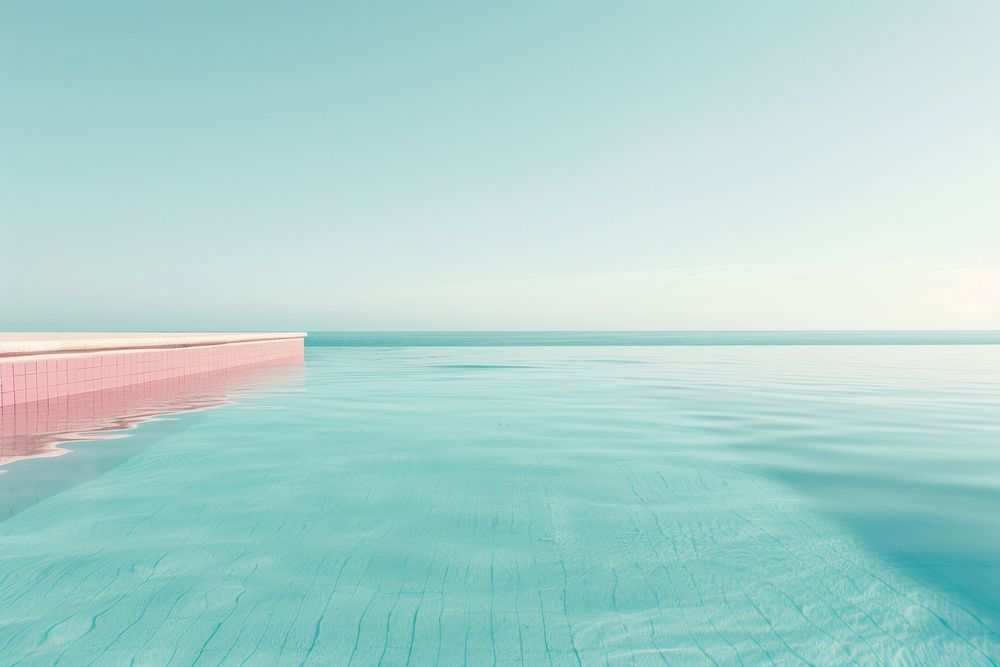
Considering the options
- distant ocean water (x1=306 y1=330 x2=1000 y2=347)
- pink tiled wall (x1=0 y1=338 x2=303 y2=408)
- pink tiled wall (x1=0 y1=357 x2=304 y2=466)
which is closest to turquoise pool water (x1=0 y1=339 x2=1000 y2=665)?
pink tiled wall (x1=0 y1=357 x2=304 y2=466)

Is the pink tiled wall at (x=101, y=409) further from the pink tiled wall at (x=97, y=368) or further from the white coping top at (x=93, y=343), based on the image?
the white coping top at (x=93, y=343)

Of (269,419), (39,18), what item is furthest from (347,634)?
(39,18)

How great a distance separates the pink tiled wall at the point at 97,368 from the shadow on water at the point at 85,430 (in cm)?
13

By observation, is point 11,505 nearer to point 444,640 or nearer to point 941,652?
point 444,640

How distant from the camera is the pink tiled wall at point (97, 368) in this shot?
6195 mm

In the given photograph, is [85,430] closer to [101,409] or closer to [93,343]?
[101,409]

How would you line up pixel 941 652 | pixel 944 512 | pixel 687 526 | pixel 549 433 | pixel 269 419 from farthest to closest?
pixel 269 419
pixel 549 433
pixel 944 512
pixel 687 526
pixel 941 652

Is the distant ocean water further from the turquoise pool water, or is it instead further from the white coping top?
the turquoise pool water

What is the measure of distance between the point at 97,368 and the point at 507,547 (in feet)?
25.5

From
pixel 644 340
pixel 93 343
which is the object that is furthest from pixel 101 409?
pixel 644 340

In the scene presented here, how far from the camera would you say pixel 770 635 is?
5.62 feet

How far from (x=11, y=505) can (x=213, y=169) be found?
18.6 m

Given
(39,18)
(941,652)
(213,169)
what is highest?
(39,18)

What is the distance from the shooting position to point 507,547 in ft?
7.90
